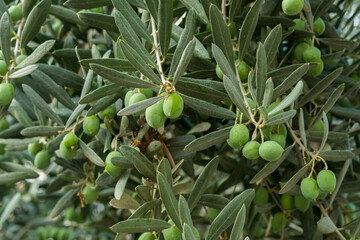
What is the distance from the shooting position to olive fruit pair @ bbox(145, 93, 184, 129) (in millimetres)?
800

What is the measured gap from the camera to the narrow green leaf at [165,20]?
2.96 feet

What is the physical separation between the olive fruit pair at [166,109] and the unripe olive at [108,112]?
279 millimetres

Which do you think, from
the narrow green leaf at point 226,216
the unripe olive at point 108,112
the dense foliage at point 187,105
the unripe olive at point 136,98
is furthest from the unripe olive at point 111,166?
the narrow green leaf at point 226,216

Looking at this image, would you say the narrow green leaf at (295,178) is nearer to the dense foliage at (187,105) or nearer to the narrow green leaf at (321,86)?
the dense foliage at (187,105)

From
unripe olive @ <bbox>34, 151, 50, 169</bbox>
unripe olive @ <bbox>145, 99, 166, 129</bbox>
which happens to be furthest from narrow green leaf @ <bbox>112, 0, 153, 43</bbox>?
unripe olive @ <bbox>34, 151, 50, 169</bbox>

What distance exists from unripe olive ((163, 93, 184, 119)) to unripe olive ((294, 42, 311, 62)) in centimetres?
50

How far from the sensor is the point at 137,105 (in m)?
0.81

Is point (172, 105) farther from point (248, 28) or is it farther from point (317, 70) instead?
point (317, 70)

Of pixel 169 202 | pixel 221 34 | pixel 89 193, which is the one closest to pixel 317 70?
pixel 221 34

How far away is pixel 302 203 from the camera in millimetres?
1235

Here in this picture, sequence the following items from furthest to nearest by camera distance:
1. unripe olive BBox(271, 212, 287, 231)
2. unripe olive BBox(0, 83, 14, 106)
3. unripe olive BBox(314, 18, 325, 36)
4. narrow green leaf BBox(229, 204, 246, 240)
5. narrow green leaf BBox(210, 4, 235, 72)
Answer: unripe olive BBox(271, 212, 287, 231), unripe olive BBox(314, 18, 325, 36), unripe olive BBox(0, 83, 14, 106), narrow green leaf BBox(210, 4, 235, 72), narrow green leaf BBox(229, 204, 246, 240)

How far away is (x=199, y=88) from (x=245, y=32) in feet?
0.56

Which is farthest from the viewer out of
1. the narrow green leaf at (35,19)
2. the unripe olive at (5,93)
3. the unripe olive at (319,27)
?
the unripe olive at (319,27)

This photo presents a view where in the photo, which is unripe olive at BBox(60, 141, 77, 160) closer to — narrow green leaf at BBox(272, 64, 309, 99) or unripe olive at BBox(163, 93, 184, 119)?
unripe olive at BBox(163, 93, 184, 119)
